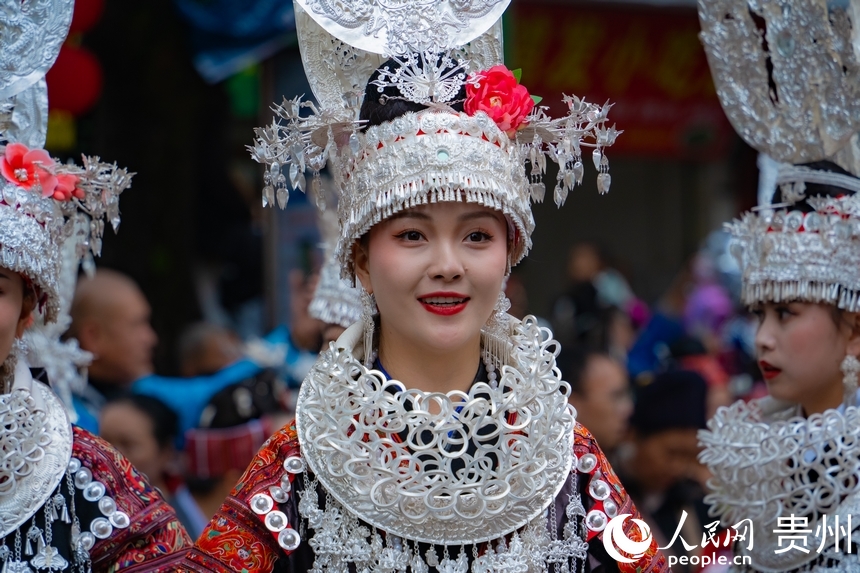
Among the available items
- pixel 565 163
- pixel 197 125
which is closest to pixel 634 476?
pixel 565 163

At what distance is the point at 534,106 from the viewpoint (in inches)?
128

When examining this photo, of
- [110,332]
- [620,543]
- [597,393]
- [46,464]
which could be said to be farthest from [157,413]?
[620,543]

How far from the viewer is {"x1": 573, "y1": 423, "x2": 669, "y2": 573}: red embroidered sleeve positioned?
10.3 ft

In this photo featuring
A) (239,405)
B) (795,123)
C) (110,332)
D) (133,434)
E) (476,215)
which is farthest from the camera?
(110,332)

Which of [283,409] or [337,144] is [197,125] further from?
[337,144]

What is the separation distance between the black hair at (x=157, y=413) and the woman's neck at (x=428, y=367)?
2348 mm

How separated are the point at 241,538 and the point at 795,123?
Result: 7.81 ft

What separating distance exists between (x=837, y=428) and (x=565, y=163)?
4.59 ft

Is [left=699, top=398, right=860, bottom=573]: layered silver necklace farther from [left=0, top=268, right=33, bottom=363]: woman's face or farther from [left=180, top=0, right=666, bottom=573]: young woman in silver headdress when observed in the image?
[left=0, top=268, right=33, bottom=363]: woman's face

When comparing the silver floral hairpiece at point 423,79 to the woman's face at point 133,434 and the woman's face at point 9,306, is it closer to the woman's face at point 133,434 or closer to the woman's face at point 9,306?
the woman's face at point 9,306

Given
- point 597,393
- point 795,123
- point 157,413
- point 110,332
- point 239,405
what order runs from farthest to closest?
point 110,332, point 597,393, point 239,405, point 157,413, point 795,123

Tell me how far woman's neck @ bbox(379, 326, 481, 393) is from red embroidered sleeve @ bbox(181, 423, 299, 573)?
1.25 feet

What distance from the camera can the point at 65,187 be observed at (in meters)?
3.41

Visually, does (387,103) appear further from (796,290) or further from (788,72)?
(788,72)
